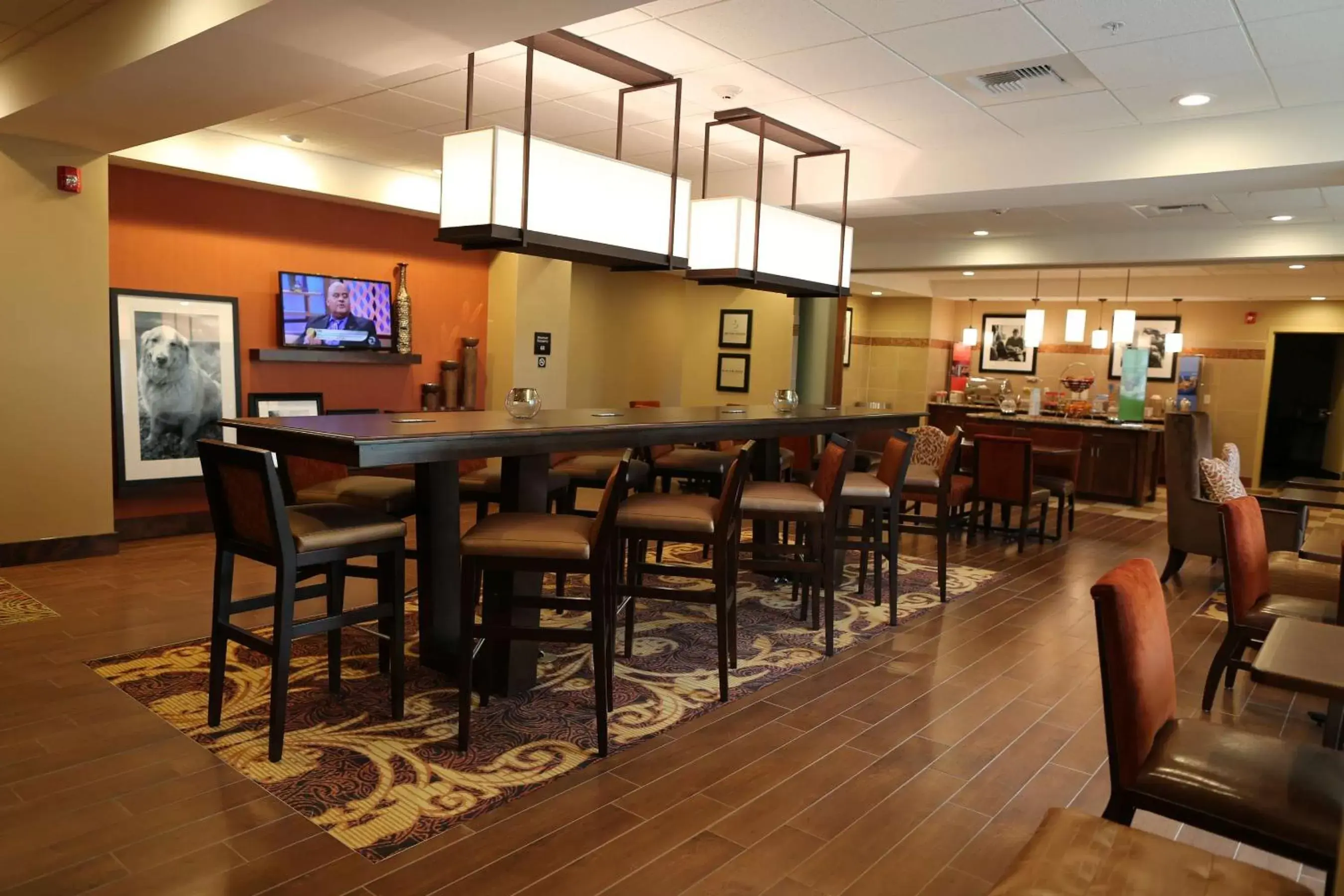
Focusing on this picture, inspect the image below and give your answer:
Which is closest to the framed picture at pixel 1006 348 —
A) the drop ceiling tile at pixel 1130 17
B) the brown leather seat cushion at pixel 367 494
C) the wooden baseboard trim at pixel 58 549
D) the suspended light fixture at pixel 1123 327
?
the suspended light fixture at pixel 1123 327

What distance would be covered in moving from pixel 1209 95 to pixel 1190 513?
2726 mm

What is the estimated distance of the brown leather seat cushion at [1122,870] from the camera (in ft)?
4.75

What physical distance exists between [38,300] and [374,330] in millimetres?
2445

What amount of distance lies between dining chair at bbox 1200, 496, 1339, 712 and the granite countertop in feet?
22.2

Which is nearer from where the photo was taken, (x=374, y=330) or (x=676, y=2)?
(x=676, y=2)

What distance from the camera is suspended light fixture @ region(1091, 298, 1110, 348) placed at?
12.0 meters

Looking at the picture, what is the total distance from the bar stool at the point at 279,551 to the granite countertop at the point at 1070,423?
847 centimetres

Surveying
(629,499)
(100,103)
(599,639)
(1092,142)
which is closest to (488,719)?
(599,639)

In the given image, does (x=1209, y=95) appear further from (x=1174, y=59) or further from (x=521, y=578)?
(x=521, y=578)

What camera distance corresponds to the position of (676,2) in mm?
3645

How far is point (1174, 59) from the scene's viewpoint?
4035 mm

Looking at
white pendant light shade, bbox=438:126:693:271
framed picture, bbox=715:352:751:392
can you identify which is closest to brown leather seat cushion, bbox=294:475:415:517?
white pendant light shade, bbox=438:126:693:271

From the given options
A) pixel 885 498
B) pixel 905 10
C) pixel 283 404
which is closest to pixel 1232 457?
pixel 885 498

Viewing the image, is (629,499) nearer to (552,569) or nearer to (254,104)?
(552,569)
